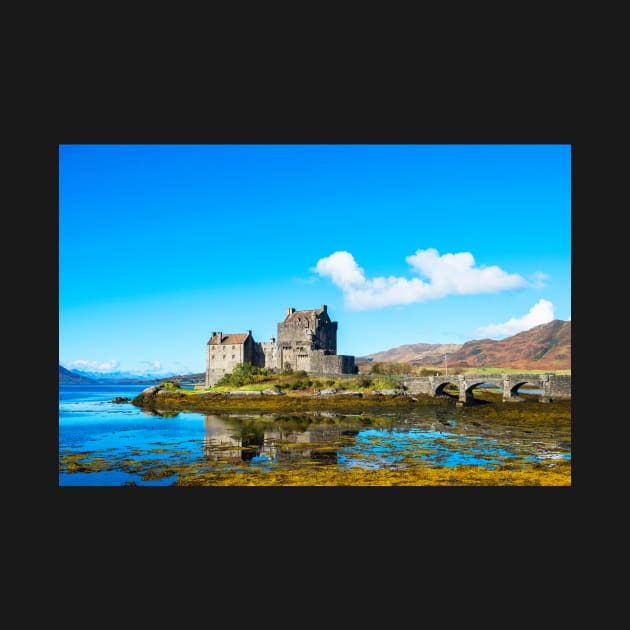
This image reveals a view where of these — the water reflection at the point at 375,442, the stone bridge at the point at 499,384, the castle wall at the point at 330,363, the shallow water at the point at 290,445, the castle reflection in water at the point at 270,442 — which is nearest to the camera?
the shallow water at the point at 290,445

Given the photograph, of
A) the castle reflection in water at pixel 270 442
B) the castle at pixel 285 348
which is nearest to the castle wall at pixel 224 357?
the castle at pixel 285 348

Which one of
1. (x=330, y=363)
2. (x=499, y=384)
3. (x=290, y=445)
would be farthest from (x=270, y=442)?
(x=330, y=363)

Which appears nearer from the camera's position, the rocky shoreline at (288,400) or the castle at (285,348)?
the rocky shoreline at (288,400)

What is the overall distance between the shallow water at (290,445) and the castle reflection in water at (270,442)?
4 centimetres

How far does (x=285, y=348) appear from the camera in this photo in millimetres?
62969

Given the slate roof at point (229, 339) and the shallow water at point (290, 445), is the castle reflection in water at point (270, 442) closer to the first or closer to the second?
the shallow water at point (290, 445)

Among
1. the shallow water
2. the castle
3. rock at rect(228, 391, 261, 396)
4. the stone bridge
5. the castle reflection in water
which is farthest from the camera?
the castle

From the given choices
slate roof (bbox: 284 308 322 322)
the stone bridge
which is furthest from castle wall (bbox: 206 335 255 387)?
the stone bridge

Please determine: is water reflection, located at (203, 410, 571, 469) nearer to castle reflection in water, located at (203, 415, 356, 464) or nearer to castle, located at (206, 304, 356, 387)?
castle reflection in water, located at (203, 415, 356, 464)

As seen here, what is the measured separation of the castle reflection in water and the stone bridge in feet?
70.6

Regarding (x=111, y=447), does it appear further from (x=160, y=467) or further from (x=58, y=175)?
(x=58, y=175)

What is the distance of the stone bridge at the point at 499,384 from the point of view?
47438mm

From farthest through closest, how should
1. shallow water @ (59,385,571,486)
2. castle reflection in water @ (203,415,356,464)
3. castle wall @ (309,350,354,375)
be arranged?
castle wall @ (309,350,354,375) < castle reflection in water @ (203,415,356,464) < shallow water @ (59,385,571,486)

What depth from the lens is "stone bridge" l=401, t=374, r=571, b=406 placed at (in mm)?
47438
